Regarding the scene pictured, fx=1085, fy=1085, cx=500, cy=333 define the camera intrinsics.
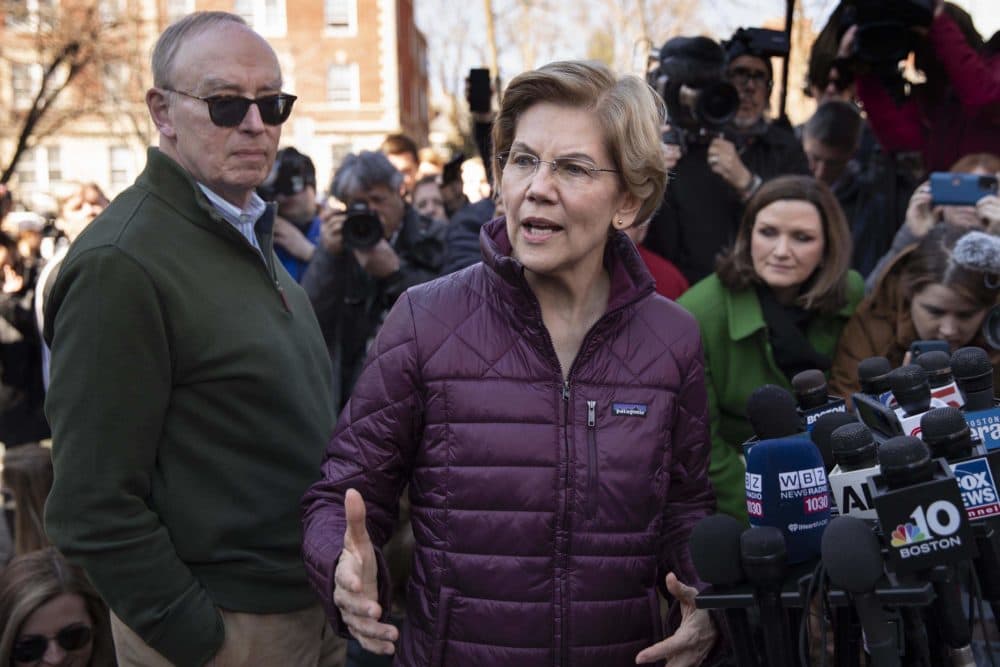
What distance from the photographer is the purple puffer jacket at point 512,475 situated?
7.11 ft

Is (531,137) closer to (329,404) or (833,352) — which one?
(329,404)

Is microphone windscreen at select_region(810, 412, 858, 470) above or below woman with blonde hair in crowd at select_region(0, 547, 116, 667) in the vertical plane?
above

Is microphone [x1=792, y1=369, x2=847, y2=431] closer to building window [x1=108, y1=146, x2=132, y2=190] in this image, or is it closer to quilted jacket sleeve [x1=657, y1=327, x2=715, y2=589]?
quilted jacket sleeve [x1=657, y1=327, x2=715, y2=589]

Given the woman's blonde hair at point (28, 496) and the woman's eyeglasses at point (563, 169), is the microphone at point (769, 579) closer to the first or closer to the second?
the woman's eyeglasses at point (563, 169)

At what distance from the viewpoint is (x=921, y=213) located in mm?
4355

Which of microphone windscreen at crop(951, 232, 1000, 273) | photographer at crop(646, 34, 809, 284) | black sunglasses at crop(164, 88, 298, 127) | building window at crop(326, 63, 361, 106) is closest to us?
black sunglasses at crop(164, 88, 298, 127)

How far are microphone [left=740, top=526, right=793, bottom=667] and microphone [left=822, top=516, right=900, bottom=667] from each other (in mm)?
100

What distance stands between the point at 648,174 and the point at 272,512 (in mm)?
1181

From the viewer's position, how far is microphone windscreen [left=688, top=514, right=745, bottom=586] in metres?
1.77

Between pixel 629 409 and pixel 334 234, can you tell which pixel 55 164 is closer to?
pixel 334 234

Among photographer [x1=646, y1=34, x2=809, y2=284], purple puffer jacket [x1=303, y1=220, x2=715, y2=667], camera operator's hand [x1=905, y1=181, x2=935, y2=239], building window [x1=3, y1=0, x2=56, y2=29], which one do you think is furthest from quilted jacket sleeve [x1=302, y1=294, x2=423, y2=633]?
building window [x1=3, y1=0, x2=56, y2=29]

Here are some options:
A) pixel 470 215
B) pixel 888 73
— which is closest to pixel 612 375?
pixel 470 215

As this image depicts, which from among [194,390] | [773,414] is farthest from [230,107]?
[773,414]

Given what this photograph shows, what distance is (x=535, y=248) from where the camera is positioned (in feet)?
7.30
